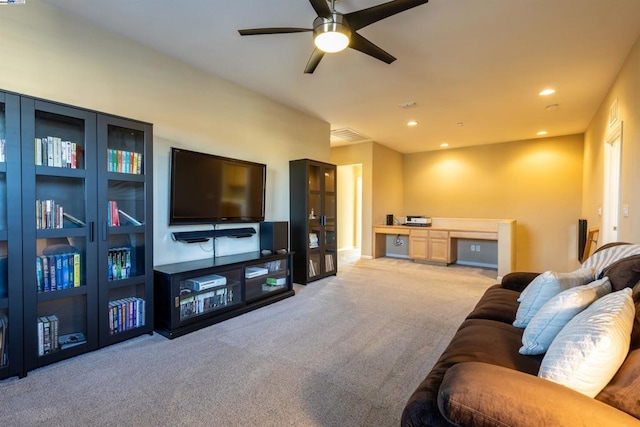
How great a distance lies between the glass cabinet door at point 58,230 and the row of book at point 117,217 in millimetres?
136

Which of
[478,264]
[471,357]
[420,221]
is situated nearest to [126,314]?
[471,357]

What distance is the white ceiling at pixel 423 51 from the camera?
2340 millimetres

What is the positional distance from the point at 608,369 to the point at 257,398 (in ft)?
5.34

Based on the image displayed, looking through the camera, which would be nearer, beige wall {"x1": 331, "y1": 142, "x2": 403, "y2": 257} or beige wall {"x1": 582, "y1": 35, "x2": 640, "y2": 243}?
beige wall {"x1": 582, "y1": 35, "x2": 640, "y2": 243}

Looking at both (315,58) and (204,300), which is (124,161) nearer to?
(204,300)

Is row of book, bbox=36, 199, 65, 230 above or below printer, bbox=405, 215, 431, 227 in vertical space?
above

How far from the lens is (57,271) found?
87.5 inches

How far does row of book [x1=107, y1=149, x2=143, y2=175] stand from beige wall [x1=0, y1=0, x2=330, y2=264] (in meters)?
0.36

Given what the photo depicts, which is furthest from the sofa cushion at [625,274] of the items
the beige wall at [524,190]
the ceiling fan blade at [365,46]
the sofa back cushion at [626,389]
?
the beige wall at [524,190]

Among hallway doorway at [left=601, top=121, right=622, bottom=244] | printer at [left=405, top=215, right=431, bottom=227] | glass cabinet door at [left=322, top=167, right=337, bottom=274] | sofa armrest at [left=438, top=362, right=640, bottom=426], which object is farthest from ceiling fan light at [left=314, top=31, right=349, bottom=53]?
printer at [left=405, top=215, right=431, bottom=227]

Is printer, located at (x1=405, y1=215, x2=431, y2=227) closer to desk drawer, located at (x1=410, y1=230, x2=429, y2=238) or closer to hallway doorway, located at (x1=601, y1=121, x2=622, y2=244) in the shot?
desk drawer, located at (x1=410, y1=230, x2=429, y2=238)

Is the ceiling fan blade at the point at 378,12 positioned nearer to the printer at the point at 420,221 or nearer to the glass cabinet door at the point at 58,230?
the glass cabinet door at the point at 58,230

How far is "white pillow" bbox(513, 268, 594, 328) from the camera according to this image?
5.64ft

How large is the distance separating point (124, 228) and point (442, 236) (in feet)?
17.6
